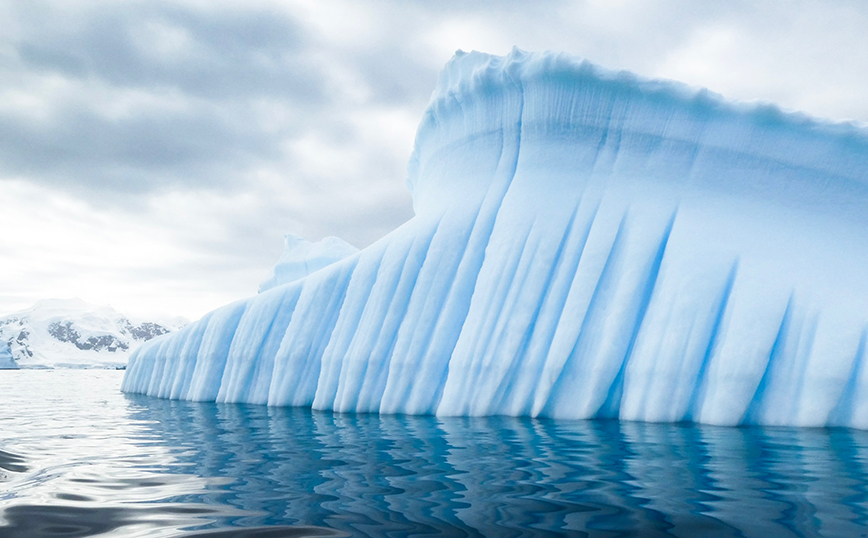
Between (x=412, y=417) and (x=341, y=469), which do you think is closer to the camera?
(x=341, y=469)

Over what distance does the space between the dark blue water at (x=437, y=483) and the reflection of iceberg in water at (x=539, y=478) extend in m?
0.02

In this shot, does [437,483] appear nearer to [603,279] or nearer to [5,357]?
[603,279]

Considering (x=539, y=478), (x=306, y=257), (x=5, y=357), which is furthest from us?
(x=5, y=357)

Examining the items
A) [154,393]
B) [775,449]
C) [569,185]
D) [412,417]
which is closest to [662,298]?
[569,185]

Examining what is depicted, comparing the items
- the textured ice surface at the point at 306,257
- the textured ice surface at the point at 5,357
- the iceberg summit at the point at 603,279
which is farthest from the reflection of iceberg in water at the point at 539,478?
the textured ice surface at the point at 5,357

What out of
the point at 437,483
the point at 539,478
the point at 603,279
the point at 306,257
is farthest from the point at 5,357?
the point at 539,478

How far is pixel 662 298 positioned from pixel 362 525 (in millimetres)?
7335

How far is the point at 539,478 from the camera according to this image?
4.15 metres

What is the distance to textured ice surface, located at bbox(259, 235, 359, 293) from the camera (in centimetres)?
2203

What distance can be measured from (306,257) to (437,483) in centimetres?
1931

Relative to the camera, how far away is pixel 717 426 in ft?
26.1

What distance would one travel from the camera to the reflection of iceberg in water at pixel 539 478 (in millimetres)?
2980

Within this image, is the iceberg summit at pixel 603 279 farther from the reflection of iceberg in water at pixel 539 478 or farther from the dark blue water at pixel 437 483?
the dark blue water at pixel 437 483

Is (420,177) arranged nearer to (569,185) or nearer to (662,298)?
(569,185)
